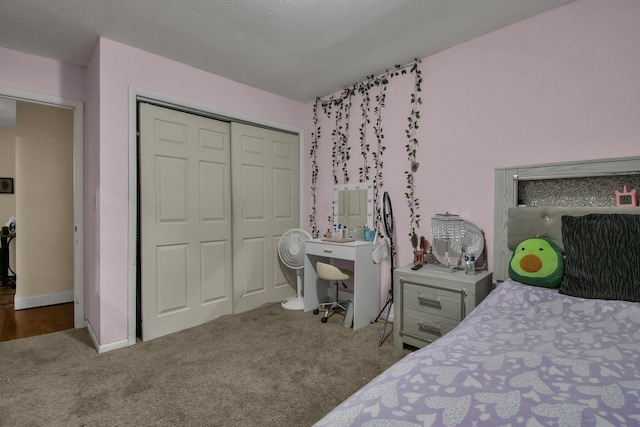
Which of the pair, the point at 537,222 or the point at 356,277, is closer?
the point at 537,222

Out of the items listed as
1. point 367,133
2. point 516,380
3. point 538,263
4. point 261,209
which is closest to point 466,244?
point 538,263

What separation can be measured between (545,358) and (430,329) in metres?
1.33

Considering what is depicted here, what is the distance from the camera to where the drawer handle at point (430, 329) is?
231 centimetres

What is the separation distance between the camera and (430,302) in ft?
7.73

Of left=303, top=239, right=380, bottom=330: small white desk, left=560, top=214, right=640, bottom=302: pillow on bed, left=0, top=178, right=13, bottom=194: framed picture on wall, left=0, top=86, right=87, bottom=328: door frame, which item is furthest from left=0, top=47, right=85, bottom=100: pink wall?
left=560, top=214, right=640, bottom=302: pillow on bed

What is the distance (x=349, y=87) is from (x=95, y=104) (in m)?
2.49

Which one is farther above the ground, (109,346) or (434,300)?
(434,300)

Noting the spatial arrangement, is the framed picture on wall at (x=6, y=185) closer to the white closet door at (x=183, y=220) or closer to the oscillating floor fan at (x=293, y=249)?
the white closet door at (x=183, y=220)

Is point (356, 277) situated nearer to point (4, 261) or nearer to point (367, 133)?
point (367, 133)

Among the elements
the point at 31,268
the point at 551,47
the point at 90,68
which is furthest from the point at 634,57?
the point at 31,268

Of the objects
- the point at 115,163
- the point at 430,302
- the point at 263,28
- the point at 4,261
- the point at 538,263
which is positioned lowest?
the point at 4,261

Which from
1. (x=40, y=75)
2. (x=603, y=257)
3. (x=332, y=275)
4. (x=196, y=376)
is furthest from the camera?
(x=332, y=275)

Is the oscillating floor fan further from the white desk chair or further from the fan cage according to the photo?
the white desk chair

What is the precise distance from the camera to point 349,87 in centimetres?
356
